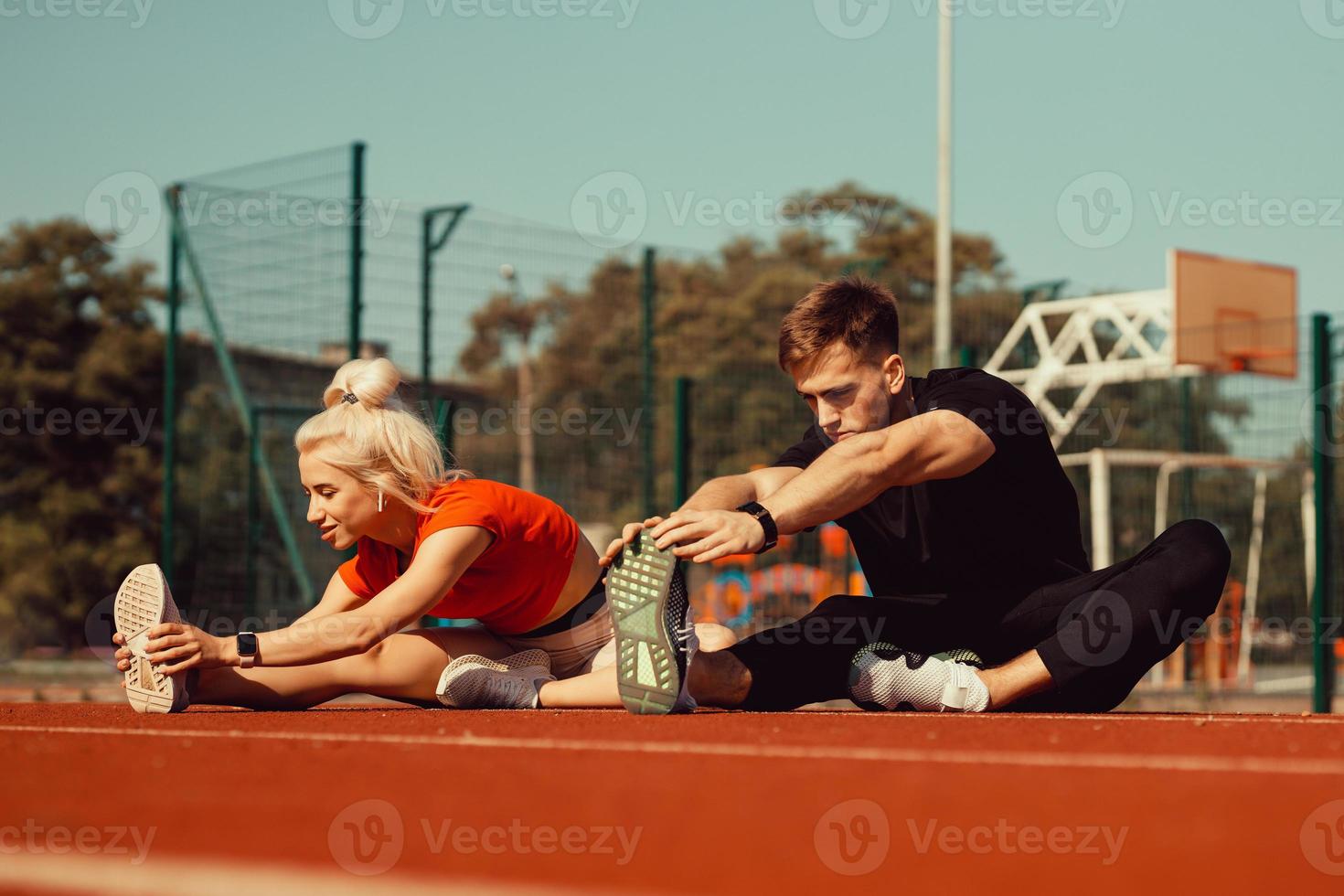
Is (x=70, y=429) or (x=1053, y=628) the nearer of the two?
(x=1053, y=628)

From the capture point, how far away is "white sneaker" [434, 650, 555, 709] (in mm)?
4398

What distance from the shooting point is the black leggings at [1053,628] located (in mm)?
4141

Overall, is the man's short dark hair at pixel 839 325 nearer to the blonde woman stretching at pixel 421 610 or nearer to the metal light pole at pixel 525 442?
the blonde woman stretching at pixel 421 610

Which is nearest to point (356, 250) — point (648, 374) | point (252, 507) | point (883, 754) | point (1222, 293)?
point (252, 507)

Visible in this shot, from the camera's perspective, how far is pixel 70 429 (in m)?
26.3

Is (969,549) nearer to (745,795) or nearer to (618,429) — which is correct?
(745,795)

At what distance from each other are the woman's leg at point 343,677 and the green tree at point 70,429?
18311mm

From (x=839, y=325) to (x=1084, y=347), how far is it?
1035cm

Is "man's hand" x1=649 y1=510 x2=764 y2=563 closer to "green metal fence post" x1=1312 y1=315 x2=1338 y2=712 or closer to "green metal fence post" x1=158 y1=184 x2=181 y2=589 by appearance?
"green metal fence post" x1=1312 y1=315 x2=1338 y2=712

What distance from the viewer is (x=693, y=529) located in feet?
12.4

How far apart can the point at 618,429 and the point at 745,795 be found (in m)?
7.87

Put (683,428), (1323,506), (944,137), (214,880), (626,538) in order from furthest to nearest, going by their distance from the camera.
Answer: (944,137) → (683,428) → (1323,506) → (626,538) → (214,880)

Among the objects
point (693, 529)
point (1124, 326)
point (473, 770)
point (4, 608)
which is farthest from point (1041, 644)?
point (4, 608)

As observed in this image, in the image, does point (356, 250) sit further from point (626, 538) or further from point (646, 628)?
point (646, 628)
